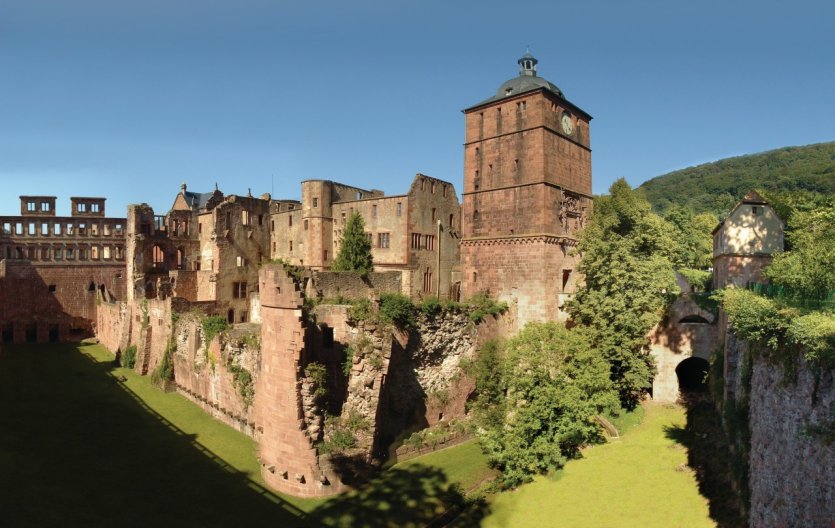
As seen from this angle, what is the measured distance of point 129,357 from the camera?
35.8 metres

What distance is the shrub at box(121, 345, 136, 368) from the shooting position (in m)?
35.6

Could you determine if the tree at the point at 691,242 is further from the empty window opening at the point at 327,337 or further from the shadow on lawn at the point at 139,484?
the empty window opening at the point at 327,337

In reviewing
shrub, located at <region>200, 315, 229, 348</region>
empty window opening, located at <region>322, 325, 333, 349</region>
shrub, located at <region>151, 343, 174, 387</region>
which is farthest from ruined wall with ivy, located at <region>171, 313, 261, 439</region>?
empty window opening, located at <region>322, 325, 333, 349</region>

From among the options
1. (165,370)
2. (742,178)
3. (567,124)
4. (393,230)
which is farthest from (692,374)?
(742,178)

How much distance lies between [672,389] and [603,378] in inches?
207

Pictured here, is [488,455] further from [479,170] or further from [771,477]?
[479,170]

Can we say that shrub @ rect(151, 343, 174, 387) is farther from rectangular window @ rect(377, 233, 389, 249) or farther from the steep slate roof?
the steep slate roof

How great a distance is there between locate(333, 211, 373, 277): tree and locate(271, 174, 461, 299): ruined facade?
4.32 ft

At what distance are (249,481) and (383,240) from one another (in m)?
22.2

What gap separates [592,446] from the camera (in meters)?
22.7

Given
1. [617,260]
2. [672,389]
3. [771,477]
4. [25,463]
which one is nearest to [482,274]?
[617,260]

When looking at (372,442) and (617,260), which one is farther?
(617,260)

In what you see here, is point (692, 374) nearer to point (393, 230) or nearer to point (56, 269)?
point (393, 230)

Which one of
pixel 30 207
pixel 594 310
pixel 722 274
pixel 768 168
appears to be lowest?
pixel 594 310
